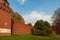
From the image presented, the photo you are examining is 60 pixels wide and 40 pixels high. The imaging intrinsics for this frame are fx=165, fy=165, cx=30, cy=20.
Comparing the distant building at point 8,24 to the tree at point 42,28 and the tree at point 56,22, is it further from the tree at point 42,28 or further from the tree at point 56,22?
the tree at point 56,22

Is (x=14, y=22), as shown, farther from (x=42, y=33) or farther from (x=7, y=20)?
(x=42, y=33)

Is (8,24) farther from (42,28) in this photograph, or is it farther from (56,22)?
(56,22)

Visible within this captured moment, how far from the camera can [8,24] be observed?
31.9m


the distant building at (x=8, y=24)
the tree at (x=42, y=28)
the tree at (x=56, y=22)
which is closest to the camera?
the distant building at (x=8, y=24)

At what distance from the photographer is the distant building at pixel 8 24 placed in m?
28.0

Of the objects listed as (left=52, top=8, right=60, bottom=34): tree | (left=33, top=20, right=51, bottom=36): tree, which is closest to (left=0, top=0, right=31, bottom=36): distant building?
(left=33, top=20, right=51, bottom=36): tree

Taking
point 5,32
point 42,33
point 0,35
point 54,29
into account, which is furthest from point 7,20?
point 54,29

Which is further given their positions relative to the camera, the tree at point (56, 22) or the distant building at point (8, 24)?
the tree at point (56, 22)

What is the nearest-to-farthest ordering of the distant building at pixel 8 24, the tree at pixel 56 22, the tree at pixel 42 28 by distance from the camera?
1. the distant building at pixel 8 24
2. the tree at pixel 42 28
3. the tree at pixel 56 22

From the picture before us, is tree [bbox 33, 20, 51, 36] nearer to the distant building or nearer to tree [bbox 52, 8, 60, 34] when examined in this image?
the distant building

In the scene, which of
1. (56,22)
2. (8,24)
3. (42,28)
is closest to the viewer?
(8,24)

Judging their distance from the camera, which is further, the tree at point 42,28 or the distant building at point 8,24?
the tree at point 42,28

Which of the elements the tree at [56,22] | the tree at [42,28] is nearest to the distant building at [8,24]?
the tree at [42,28]

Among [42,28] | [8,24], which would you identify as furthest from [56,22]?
[8,24]
